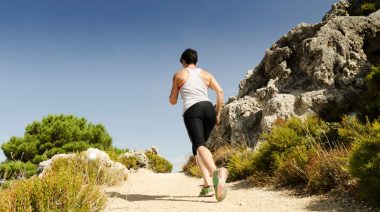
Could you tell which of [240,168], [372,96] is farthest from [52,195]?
[372,96]

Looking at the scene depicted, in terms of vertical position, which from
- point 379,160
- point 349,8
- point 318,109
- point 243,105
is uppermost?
point 349,8

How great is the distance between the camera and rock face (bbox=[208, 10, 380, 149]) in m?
11.5

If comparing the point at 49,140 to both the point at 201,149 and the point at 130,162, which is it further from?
the point at 201,149

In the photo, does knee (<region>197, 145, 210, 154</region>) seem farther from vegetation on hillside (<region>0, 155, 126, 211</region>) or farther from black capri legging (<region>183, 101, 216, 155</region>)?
vegetation on hillside (<region>0, 155, 126, 211</region>)

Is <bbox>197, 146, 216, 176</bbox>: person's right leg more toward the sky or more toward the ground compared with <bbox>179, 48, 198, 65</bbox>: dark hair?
more toward the ground

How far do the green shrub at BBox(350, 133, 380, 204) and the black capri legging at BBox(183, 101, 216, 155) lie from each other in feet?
6.72

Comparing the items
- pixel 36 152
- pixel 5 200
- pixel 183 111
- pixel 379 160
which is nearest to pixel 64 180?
pixel 5 200

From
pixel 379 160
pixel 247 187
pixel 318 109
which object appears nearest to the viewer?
pixel 379 160

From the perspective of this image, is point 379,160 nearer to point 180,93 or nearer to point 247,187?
point 180,93

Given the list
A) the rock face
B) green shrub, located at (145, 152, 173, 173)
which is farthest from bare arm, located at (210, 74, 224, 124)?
green shrub, located at (145, 152, 173, 173)

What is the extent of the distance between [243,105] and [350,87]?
11.8 ft

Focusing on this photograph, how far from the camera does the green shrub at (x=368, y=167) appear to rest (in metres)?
4.70

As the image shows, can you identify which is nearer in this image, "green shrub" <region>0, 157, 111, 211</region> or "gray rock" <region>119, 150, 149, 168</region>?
"green shrub" <region>0, 157, 111, 211</region>

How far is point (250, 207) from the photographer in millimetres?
5453
